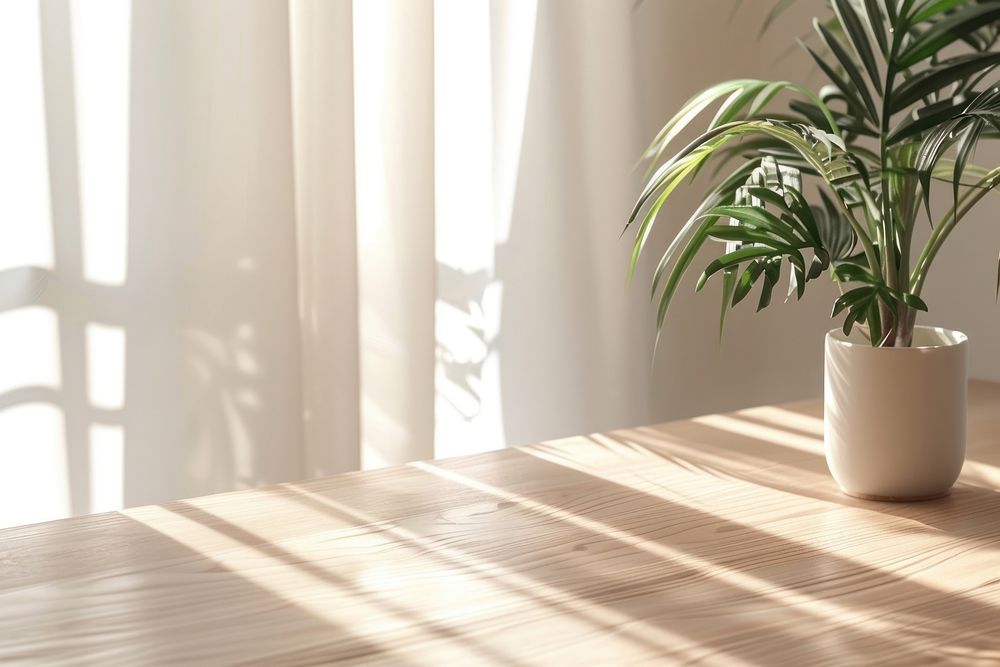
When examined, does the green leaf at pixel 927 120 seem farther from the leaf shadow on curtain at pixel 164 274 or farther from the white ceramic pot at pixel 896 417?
the leaf shadow on curtain at pixel 164 274

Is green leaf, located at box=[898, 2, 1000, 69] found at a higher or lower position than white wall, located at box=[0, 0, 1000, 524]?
higher

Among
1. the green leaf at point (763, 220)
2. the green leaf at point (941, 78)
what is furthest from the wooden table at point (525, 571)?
the green leaf at point (941, 78)

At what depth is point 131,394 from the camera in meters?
1.51

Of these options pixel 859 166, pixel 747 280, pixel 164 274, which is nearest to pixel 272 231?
pixel 164 274

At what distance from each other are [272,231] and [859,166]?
851 millimetres

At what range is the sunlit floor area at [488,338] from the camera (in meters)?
0.86

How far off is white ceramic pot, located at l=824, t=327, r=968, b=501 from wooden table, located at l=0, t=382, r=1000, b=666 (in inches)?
1.1

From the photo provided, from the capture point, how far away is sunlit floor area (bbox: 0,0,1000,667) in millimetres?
865

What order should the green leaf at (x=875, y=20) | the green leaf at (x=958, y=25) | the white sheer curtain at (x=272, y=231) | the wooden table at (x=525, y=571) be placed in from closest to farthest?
the wooden table at (x=525, y=571) → the green leaf at (x=958, y=25) → the green leaf at (x=875, y=20) → the white sheer curtain at (x=272, y=231)

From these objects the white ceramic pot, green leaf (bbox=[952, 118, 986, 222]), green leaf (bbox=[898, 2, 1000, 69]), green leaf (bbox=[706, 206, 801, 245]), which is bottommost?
the white ceramic pot

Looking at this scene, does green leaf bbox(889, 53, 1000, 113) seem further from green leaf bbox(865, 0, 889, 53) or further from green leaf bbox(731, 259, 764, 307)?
green leaf bbox(731, 259, 764, 307)

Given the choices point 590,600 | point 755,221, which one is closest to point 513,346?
point 755,221

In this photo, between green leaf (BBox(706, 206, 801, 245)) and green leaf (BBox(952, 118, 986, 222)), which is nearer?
green leaf (BBox(952, 118, 986, 222))

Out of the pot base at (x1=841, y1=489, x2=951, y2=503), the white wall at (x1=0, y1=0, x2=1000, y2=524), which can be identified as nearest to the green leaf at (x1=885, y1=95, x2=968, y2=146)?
the pot base at (x1=841, y1=489, x2=951, y2=503)
